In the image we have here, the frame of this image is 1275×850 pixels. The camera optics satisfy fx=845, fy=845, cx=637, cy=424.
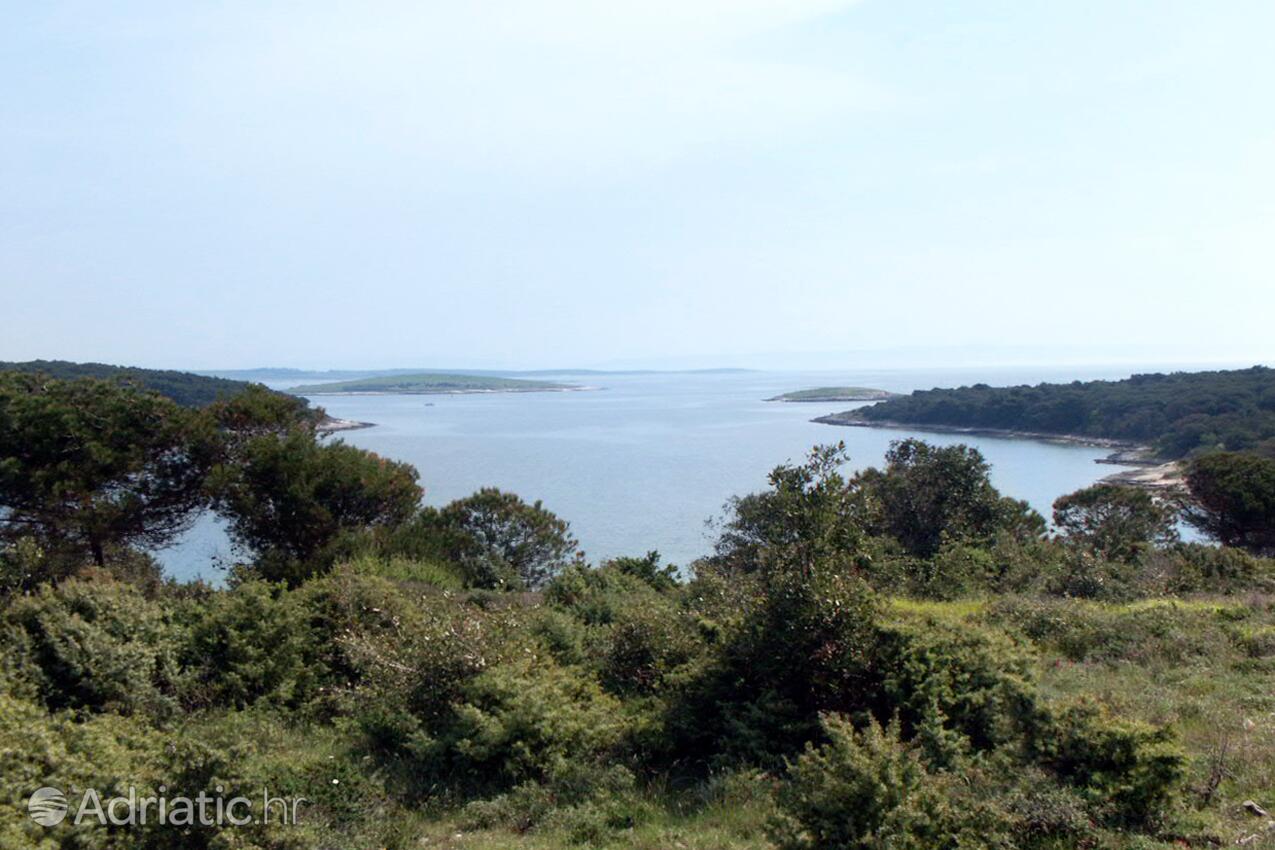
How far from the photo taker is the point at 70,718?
6133 mm

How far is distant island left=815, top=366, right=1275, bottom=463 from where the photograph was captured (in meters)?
58.8

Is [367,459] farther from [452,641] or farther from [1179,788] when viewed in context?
[1179,788]

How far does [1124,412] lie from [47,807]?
86.3 m

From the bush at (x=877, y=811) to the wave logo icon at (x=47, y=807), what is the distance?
3.73m

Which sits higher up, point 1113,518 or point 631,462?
point 1113,518

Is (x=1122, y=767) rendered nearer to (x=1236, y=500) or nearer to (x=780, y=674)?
(x=780, y=674)

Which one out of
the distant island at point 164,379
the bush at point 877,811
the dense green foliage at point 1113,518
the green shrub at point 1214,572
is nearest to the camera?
the bush at point 877,811

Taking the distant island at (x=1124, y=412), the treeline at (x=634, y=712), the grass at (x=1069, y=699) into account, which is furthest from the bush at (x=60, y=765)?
the distant island at (x=1124, y=412)

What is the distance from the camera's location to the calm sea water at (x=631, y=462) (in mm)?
39188

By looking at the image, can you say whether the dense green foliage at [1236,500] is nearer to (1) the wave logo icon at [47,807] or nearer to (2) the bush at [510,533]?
(2) the bush at [510,533]

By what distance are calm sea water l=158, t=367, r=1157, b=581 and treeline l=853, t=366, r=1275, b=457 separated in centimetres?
523

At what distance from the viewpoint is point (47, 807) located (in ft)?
14.6

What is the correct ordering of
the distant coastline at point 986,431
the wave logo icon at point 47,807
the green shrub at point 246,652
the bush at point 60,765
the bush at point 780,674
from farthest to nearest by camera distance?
the distant coastline at point 986,431
the green shrub at point 246,652
the bush at point 780,674
the wave logo icon at point 47,807
the bush at point 60,765

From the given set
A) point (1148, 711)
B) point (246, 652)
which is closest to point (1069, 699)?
point (1148, 711)
